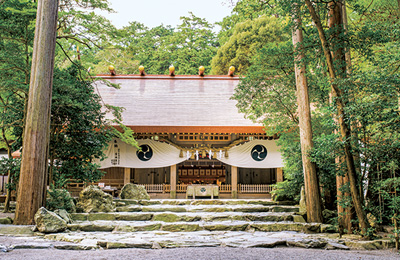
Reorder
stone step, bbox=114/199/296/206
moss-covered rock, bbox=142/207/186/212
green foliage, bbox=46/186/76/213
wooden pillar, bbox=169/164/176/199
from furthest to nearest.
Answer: wooden pillar, bbox=169/164/176/199 → stone step, bbox=114/199/296/206 → moss-covered rock, bbox=142/207/186/212 → green foliage, bbox=46/186/76/213

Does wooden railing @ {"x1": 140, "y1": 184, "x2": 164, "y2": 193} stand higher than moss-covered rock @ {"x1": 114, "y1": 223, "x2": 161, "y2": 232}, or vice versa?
wooden railing @ {"x1": 140, "y1": 184, "x2": 164, "y2": 193}

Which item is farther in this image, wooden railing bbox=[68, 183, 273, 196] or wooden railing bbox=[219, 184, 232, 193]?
wooden railing bbox=[219, 184, 232, 193]

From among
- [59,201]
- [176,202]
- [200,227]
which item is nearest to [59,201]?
[59,201]

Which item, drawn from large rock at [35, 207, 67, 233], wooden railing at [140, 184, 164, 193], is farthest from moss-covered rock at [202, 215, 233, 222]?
wooden railing at [140, 184, 164, 193]

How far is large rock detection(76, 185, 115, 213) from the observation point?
330 inches

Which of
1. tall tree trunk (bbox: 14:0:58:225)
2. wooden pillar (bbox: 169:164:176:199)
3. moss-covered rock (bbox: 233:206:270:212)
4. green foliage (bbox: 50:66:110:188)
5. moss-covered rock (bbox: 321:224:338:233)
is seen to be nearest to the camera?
tall tree trunk (bbox: 14:0:58:225)

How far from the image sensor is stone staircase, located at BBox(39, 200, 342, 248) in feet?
18.0

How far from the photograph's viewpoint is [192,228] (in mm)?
6977

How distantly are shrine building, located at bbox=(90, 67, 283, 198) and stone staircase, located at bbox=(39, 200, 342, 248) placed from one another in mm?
3562

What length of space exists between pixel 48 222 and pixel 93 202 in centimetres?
230

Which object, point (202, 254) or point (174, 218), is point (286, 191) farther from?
point (202, 254)

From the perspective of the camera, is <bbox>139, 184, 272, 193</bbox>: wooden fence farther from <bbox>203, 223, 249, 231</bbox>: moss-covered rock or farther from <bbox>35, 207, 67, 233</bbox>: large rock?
<bbox>35, 207, 67, 233</bbox>: large rock

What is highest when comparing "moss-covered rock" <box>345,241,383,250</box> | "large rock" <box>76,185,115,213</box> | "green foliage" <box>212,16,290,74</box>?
"green foliage" <box>212,16,290,74</box>

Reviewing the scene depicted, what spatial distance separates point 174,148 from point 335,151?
838cm
